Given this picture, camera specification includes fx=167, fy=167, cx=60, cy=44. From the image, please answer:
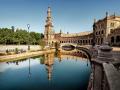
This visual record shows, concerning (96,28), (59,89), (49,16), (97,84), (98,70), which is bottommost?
(59,89)

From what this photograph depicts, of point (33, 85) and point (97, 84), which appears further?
point (33, 85)

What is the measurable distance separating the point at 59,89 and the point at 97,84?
13.5m

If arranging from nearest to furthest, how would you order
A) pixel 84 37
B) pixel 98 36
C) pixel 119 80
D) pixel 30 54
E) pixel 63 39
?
pixel 119 80 → pixel 30 54 → pixel 98 36 → pixel 84 37 → pixel 63 39

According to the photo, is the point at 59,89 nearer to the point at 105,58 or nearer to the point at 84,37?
the point at 105,58

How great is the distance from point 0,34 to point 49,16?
34197mm

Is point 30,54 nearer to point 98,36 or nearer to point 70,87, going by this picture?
point 98,36

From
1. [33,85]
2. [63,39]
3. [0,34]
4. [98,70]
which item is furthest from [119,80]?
[63,39]

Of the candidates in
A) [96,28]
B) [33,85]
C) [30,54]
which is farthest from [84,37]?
[33,85]

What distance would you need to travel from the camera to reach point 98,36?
64625 mm

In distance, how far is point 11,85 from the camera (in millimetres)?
18531

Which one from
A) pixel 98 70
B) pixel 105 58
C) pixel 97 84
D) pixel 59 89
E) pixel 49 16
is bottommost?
pixel 59 89

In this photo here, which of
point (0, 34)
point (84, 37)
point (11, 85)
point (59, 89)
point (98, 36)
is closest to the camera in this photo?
point (59, 89)

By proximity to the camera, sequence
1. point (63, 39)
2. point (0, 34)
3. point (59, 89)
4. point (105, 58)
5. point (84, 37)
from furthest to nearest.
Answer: point (63, 39) < point (84, 37) < point (0, 34) < point (59, 89) < point (105, 58)

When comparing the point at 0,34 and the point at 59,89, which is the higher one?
the point at 0,34
